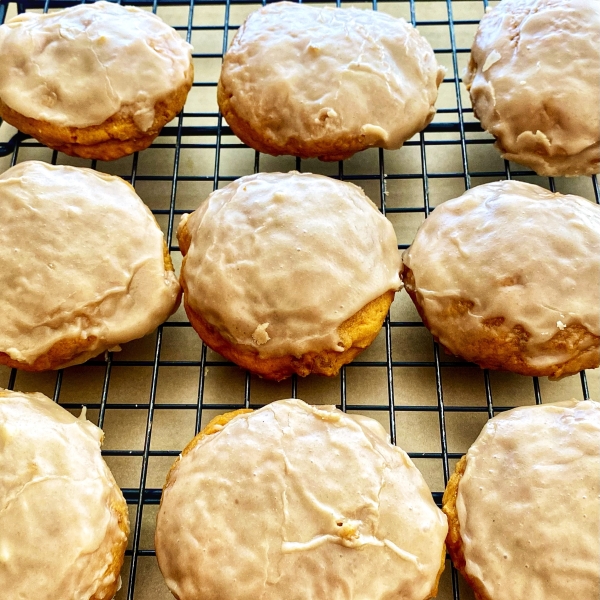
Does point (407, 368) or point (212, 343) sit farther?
point (407, 368)

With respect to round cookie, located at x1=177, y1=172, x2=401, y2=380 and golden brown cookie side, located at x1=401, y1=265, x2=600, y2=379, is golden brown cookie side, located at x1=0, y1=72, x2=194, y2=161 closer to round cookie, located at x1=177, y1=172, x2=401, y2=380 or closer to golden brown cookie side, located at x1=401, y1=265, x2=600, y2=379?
round cookie, located at x1=177, y1=172, x2=401, y2=380

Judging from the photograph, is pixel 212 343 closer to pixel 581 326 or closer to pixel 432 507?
pixel 432 507

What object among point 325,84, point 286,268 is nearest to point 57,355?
point 286,268

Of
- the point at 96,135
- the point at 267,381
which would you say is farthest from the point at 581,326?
the point at 96,135

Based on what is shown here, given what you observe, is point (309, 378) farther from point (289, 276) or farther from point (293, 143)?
point (293, 143)

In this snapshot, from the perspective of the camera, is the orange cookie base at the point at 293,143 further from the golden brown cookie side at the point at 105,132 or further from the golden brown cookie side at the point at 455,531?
the golden brown cookie side at the point at 455,531

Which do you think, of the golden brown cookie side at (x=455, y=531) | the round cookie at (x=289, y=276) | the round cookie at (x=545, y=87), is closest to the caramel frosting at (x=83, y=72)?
the round cookie at (x=289, y=276)
